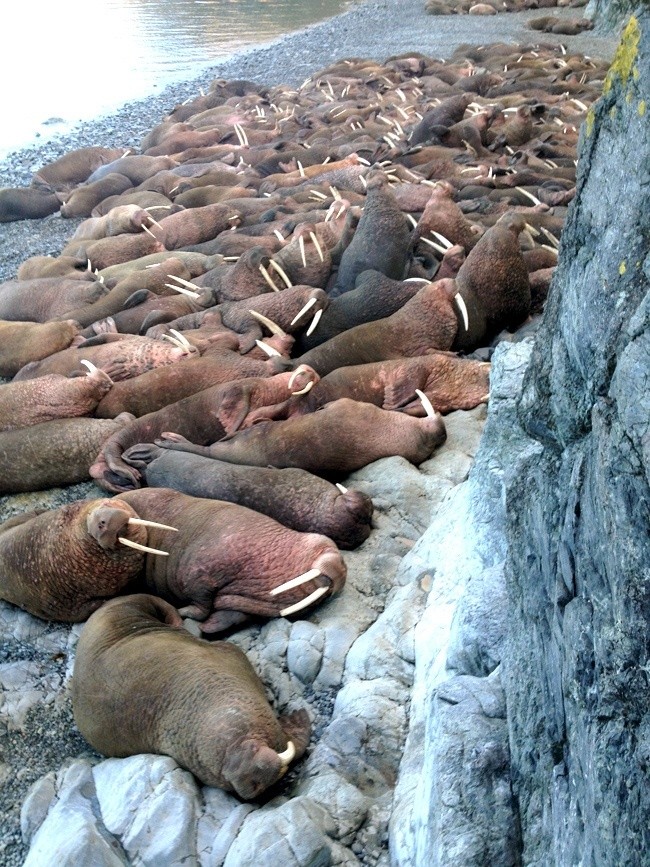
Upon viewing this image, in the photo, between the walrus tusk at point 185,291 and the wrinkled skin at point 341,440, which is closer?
the wrinkled skin at point 341,440

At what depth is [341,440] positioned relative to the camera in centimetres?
549

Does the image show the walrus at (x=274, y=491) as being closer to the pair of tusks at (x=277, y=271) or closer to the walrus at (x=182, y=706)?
the walrus at (x=182, y=706)

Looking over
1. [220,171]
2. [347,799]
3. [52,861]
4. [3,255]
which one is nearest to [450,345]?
[347,799]

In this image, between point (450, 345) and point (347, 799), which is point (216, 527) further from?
point (450, 345)

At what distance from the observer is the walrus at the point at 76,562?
480 cm

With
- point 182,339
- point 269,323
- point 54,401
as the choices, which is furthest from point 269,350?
point 54,401

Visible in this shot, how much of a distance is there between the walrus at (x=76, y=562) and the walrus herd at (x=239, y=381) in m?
0.01

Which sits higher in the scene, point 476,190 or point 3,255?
point 476,190

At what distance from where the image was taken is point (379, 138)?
12.2m

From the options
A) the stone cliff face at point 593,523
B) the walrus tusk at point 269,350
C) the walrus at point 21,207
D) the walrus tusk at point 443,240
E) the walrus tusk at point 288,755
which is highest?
the stone cliff face at point 593,523

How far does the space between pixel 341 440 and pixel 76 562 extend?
168 centimetres

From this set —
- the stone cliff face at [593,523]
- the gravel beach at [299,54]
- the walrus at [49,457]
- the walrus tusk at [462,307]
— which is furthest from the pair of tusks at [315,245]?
the stone cliff face at [593,523]

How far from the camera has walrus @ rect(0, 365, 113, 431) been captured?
21.7 ft

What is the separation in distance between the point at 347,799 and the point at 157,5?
41580 mm
